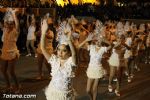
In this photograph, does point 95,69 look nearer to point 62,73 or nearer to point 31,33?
point 62,73

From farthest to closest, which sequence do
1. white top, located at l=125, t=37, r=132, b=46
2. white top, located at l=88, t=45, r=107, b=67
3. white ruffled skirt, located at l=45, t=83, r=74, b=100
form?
A: white top, located at l=125, t=37, r=132, b=46, white top, located at l=88, t=45, r=107, b=67, white ruffled skirt, located at l=45, t=83, r=74, b=100

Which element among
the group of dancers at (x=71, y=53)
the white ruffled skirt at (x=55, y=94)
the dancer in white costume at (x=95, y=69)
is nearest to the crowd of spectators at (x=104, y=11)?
the group of dancers at (x=71, y=53)

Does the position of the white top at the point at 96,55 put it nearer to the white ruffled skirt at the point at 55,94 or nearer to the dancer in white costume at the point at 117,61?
the dancer in white costume at the point at 117,61

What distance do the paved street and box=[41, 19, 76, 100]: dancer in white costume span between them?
176 inches

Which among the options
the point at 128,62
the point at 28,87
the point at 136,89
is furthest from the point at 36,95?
the point at 128,62

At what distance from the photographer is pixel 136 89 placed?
43.7 feet

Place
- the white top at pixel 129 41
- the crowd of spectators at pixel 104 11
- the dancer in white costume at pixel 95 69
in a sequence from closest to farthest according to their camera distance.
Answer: the dancer in white costume at pixel 95 69 → the white top at pixel 129 41 → the crowd of spectators at pixel 104 11

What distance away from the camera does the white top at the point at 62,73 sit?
6.58 meters

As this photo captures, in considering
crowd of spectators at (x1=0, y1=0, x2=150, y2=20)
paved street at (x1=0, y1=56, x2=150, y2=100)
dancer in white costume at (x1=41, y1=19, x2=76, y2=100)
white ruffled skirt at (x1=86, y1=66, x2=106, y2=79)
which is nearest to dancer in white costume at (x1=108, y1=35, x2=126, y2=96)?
paved street at (x1=0, y1=56, x2=150, y2=100)

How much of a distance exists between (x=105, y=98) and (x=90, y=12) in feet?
76.4

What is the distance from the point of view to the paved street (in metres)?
11.9

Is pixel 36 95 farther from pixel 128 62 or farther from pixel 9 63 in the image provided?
pixel 128 62

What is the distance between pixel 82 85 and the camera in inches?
527

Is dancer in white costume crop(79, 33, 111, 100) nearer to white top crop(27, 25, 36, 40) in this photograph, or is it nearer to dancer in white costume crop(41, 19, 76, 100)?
dancer in white costume crop(41, 19, 76, 100)
